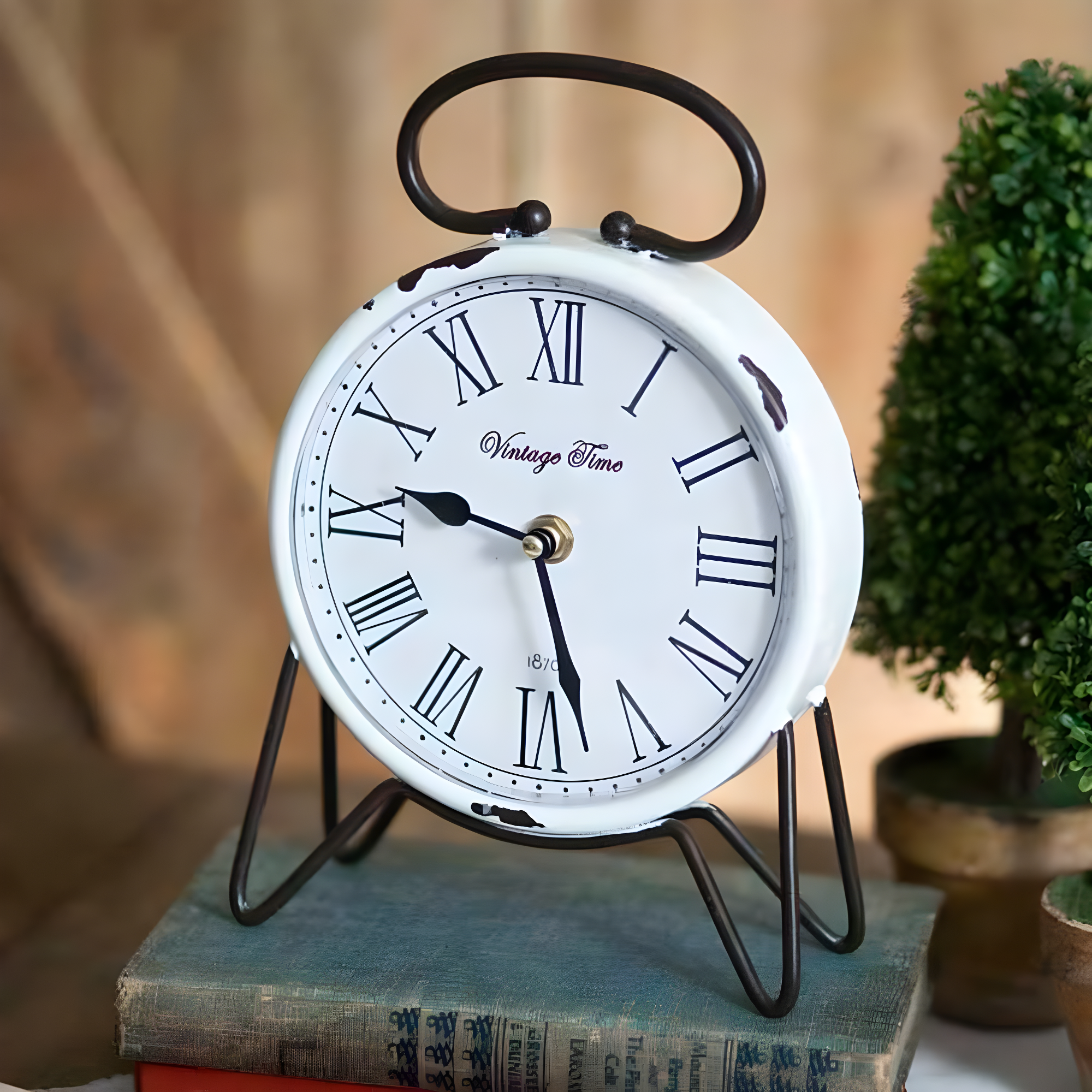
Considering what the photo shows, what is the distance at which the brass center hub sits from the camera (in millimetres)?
1124

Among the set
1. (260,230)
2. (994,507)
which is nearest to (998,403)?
(994,507)

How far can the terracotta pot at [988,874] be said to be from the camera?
138 cm

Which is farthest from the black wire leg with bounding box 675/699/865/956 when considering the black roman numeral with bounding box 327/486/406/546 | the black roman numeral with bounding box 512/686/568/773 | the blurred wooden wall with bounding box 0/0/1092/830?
the blurred wooden wall with bounding box 0/0/1092/830

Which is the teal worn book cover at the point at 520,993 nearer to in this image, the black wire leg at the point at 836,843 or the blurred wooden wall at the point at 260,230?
the black wire leg at the point at 836,843

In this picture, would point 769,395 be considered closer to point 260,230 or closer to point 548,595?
point 548,595

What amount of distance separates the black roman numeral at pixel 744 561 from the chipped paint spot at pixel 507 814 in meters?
0.24

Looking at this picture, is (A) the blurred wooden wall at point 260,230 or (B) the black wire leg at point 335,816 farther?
(A) the blurred wooden wall at point 260,230

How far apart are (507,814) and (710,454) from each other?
340 mm

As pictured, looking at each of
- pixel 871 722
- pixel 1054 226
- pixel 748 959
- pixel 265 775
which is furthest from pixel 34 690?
pixel 1054 226

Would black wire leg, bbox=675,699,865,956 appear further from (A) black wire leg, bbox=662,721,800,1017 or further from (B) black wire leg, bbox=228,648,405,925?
(B) black wire leg, bbox=228,648,405,925

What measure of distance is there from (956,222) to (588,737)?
64 centimetres

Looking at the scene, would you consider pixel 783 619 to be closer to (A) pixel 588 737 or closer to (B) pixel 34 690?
(A) pixel 588 737

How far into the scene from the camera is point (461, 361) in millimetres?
1167

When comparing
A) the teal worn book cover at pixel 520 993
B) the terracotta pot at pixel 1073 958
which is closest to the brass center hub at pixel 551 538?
the teal worn book cover at pixel 520 993
